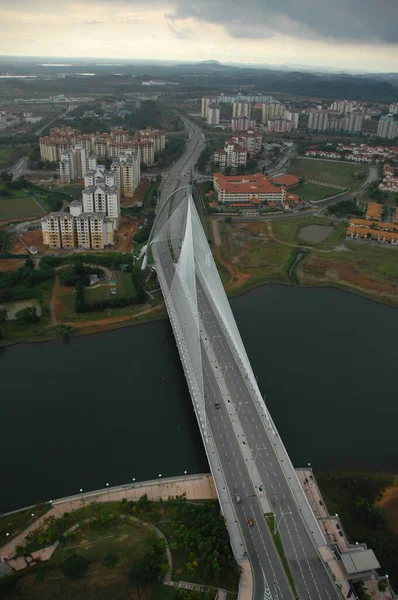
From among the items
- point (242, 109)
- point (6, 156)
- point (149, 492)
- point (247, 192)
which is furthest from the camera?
point (242, 109)

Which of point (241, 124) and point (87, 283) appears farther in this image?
point (241, 124)

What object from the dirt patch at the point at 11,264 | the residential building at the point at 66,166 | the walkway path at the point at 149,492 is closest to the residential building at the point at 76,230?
the dirt patch at the point at 11,264

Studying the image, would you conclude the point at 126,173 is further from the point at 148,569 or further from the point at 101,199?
the point at 148,569

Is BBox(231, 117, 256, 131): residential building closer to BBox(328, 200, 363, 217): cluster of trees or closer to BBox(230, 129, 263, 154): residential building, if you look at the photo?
BBox(230, 129, 263, 154): residential building

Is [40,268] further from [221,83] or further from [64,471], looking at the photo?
[221,83]

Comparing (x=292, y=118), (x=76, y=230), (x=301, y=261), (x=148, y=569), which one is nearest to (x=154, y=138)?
(x=76, y=230)

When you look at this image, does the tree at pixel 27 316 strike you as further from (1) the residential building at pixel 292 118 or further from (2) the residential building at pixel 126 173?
(1) the residential building at pixel 292 118
